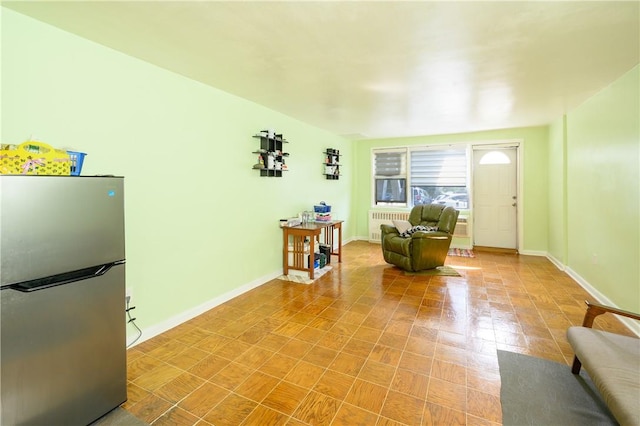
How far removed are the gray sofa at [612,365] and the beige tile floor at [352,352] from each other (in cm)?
50

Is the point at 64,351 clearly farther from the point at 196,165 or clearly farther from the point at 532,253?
the point at 532,253

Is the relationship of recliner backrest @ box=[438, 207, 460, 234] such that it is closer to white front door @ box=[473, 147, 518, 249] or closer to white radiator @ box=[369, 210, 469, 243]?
white radiator @ box=[369, 210, 469, 243]

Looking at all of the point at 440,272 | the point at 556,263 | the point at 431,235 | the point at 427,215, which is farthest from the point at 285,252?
the point at 556,263

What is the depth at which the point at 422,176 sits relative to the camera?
6590 mm

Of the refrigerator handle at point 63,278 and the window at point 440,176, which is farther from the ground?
the window at point 440,176

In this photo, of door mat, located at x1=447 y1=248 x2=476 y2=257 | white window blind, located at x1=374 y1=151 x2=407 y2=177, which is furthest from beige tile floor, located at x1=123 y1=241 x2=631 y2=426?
white window blind, located at x1=374 y1=151 x2=407 y2=177

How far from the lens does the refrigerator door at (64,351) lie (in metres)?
1.39

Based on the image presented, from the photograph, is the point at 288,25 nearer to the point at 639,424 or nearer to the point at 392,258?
the point at 639,424

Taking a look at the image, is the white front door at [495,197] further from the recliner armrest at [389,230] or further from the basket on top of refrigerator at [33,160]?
the basket on top of refrigerator at [33,160]

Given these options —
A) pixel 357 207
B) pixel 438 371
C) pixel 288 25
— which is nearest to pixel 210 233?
pixel 288 25

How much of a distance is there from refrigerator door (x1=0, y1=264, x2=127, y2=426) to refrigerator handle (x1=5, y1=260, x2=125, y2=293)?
0.02 m

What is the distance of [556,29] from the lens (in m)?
2.04

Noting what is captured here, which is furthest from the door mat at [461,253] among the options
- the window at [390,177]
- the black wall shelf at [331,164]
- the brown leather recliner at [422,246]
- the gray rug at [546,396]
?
the gray rug at [546,396]

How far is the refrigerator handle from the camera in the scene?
4.69ft
